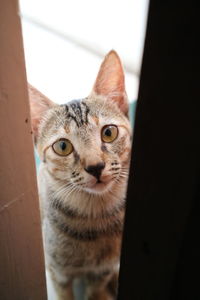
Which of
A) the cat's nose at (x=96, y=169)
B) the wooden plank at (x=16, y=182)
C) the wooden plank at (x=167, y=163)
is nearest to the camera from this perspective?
the wooden plank at (x=167, y=163)

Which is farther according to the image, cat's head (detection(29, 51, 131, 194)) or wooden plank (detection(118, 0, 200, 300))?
cat's head (detection(29, 51, 131, 194))

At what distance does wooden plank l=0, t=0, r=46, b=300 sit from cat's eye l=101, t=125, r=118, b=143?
0.20 metres

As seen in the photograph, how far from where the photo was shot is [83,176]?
0.52 metres

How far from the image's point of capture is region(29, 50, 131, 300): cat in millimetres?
548

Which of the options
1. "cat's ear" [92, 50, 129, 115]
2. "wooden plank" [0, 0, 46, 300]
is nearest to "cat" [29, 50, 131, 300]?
"cat's ear" [92, 50, 129, 115]

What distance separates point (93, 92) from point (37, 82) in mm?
380

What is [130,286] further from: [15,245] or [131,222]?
[15,245]

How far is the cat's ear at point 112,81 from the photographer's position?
1.88 ft

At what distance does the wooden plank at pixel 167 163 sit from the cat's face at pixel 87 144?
259 mm

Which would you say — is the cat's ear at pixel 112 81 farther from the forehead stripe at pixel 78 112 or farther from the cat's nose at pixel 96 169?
the cat's nose at pixel 96 169

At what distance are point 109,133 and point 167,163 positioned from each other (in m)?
0.37

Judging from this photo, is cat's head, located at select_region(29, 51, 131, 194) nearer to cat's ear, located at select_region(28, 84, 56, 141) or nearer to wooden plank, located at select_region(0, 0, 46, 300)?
cat's ear, located at select_region(28, 84, 56, 141)

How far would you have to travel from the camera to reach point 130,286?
0.29 metres

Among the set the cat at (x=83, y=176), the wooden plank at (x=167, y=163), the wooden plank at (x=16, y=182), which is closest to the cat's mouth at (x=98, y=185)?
the cat at (x=83, y=176)
